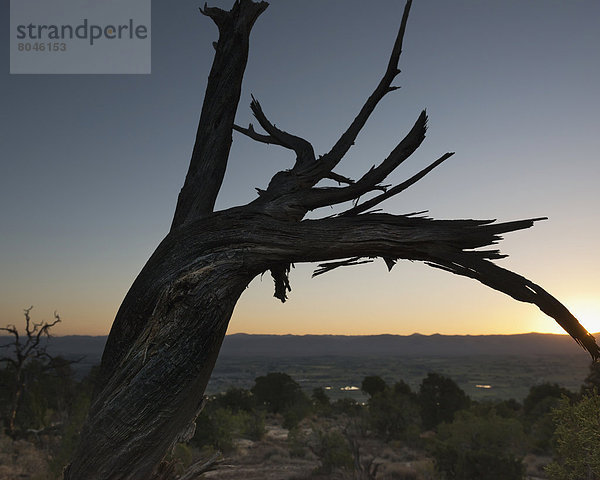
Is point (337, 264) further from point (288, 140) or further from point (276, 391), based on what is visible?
point (276, 391)

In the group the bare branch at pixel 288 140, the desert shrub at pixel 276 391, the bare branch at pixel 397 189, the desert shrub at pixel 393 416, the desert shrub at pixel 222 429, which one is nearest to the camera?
the bare branch at pixel 397 189

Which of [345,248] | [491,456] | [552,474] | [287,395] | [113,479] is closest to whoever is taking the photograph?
[113,479]

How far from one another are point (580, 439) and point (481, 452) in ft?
44.8

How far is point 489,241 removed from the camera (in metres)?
3.56

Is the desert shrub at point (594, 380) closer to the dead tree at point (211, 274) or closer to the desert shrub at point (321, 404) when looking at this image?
the dead tree at point (211, 274)

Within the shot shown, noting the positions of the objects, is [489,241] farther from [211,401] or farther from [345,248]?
[211,401]

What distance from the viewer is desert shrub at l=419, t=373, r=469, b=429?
3535 cm

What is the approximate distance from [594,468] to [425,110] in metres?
7.27

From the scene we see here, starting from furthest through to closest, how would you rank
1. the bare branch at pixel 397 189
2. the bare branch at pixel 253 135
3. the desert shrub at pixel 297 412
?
1. the desert shrub at pixel 297 412
2. the bare branch at pixel 253 135
3. the bare branch at pixel 397 189

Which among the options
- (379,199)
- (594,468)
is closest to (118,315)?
(379,199)

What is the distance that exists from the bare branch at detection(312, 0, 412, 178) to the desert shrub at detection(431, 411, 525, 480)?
19.2m

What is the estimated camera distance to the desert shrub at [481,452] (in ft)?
62.7

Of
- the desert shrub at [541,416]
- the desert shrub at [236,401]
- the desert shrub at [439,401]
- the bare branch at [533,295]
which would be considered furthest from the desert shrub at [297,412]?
the bare branch at [533,295]

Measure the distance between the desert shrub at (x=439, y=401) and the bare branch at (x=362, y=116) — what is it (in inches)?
1384
